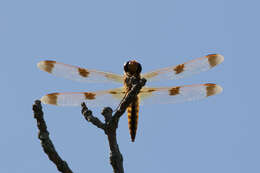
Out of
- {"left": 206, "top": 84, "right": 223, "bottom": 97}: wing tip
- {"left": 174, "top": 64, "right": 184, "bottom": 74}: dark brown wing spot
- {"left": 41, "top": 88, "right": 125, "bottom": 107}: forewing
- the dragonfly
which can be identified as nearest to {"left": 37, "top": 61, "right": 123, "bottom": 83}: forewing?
the dragonfly

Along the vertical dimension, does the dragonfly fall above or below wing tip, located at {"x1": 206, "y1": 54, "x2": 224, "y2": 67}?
below

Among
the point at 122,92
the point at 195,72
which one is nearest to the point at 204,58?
the point at 195,72

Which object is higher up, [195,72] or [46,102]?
[195,72]

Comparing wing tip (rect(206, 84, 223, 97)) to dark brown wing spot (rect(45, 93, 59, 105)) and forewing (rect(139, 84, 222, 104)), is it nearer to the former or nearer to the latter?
forewing (rect(139, 84, 222, 104))

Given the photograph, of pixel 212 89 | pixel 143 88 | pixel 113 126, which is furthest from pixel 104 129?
pixel 212 89

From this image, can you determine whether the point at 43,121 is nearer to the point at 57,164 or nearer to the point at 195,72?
the point at 57,164

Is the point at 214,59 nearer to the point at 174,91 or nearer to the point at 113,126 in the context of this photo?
the point at 174,91

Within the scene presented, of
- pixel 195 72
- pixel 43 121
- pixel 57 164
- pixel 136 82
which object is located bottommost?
pixel 57 164
